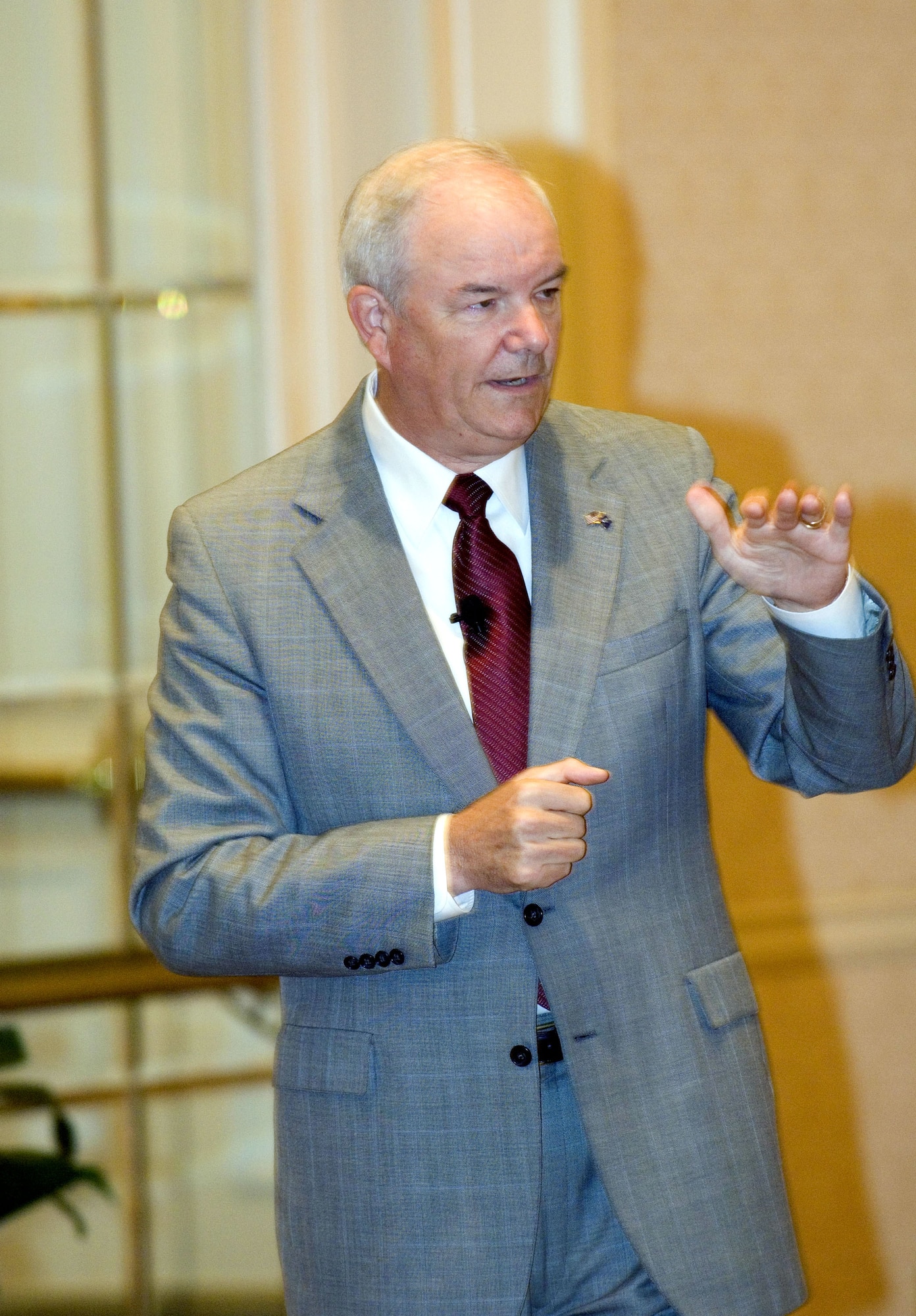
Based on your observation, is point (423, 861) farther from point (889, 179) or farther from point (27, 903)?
point (889, 179)

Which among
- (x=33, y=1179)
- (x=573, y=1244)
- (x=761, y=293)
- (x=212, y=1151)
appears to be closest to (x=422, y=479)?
(x=573, y=1244)

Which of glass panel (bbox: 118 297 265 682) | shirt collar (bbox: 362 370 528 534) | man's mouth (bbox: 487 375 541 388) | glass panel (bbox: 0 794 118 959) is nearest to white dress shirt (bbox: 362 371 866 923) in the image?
shirt collar (bbox: 362 370 528 534)

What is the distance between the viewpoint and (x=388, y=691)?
1.58 meters

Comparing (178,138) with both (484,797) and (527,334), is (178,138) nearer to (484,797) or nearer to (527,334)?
(527,334)

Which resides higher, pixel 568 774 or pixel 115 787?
pixel 568 774

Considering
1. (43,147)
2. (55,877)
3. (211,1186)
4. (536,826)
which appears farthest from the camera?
(211,1186)

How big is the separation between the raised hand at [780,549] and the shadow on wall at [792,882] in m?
1.49

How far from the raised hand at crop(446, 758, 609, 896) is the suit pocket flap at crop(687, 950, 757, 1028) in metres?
0.29

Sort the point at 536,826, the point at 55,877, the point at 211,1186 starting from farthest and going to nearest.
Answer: the point at 211,1186, the point at 55,877, the point at 536,826

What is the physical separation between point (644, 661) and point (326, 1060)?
52 cm

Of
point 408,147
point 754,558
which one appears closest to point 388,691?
point 754,558

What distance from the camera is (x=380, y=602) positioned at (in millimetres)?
1625

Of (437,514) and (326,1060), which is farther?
(437,514)

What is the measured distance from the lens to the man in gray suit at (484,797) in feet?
4.98
